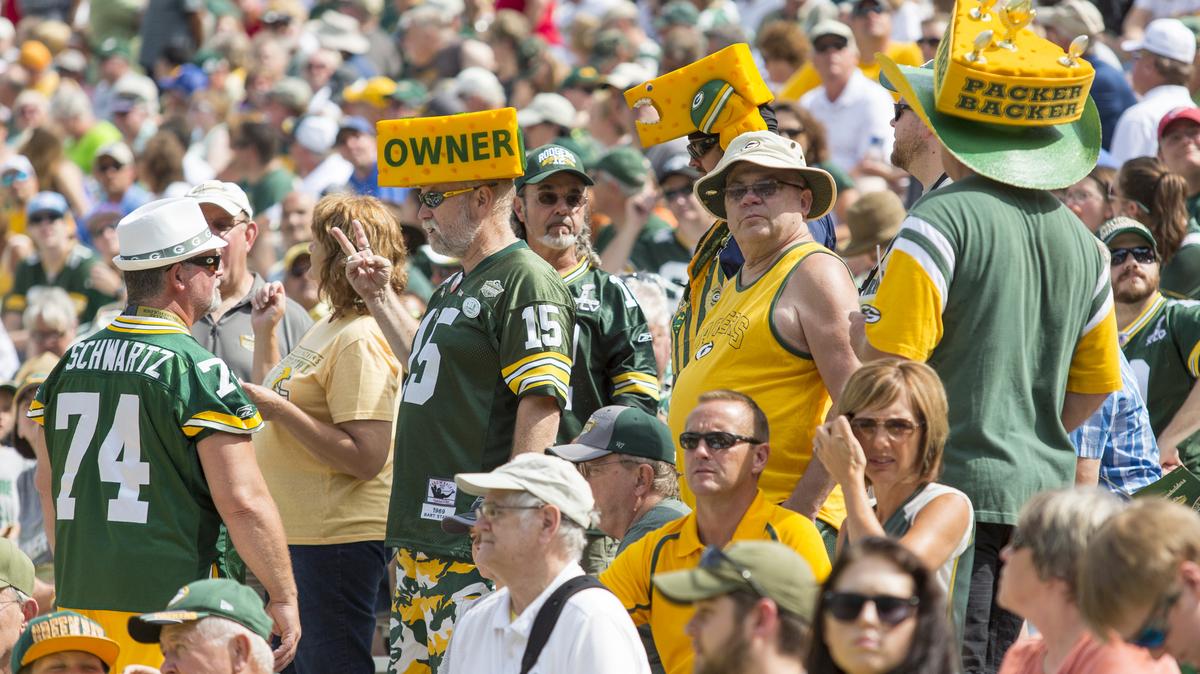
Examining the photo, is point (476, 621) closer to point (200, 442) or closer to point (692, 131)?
point (200, 442)

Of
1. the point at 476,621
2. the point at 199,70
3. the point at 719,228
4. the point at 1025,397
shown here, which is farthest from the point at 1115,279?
the point at 199,70

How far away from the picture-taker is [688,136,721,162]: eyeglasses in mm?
6129

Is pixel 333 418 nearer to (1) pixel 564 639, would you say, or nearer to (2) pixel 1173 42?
(1) pixel 564 639

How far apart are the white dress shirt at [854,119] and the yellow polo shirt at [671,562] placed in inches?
273

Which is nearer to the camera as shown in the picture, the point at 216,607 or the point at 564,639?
the point at 564,639

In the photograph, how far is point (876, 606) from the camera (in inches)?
138

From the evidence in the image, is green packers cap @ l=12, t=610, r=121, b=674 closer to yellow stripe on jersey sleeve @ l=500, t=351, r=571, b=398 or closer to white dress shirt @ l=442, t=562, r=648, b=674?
white dress shirt @ l=442, t=562, r=648, b=674

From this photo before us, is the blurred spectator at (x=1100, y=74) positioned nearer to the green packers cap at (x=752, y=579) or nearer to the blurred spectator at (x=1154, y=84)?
the blurred spectator at (x=1154, y=84)

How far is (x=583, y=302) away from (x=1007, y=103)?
2025 mm

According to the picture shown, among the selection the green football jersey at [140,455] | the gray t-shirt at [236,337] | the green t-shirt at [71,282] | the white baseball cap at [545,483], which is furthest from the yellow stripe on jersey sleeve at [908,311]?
the green t-shirt at [71,282]

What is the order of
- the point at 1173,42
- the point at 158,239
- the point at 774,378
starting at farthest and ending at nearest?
the point at 1173,42 < the point at 158,239 < the point at 774,378

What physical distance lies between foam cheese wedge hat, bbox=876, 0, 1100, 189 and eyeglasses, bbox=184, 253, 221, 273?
2208 mm

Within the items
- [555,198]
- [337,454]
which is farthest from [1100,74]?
[337,454]

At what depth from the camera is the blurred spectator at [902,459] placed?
4.37m
